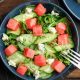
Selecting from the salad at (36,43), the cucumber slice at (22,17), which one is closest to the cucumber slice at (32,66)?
the salad at (36,43)

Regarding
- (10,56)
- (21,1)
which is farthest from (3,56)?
(21,1)

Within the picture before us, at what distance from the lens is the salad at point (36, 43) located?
1280 millimetres

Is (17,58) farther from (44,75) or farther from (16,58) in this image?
(44,75)

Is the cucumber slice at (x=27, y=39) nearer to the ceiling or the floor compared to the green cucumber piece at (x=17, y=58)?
nearer to the ceiling

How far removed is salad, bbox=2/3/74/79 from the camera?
1280 millimetres

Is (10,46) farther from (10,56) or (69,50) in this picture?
(69,50)

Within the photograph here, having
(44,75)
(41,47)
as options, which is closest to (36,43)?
(41,47)

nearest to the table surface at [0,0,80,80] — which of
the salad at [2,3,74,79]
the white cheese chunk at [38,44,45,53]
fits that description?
the salad at [2,3,74,79]

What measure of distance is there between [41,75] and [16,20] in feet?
0.80

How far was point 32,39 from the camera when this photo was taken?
129 cm

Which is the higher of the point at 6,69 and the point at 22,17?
the point at 22,17

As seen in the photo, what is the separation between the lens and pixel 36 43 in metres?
1.29

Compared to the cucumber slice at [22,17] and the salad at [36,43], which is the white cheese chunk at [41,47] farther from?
the cucumber slice at [22,17]

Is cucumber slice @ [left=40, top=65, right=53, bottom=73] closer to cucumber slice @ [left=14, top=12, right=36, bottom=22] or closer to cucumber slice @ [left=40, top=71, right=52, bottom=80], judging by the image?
cucumber slice @ [left=40, top=71, right=52, bottom=80]
